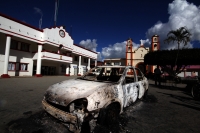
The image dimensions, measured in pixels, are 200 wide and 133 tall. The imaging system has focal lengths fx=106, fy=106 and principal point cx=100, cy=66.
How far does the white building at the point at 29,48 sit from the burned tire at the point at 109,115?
49.2 feet

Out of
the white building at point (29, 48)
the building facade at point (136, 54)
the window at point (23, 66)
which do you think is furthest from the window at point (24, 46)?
the building facade at point (136, 54)

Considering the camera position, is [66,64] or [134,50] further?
[134,50]

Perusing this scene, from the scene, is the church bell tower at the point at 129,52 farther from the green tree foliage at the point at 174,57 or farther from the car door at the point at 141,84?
the car door at the point at 141,84

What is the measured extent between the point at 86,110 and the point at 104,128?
0.84 metres

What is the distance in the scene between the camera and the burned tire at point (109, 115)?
2145 millimetres

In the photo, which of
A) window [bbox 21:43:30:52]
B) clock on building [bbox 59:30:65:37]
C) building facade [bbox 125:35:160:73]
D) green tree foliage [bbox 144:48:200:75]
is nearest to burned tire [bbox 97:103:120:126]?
green tree foliage [bbox 144:48:200:75]

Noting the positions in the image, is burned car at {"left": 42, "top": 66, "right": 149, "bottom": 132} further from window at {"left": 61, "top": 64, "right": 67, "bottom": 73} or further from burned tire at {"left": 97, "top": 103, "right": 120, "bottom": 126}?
window at {"left": 61, "top": 64, "right": 67, "bottom": 73}

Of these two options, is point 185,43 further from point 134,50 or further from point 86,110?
point 86,110

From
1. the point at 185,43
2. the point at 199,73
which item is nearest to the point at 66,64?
the point at 185,43

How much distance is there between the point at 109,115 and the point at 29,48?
18.5 m

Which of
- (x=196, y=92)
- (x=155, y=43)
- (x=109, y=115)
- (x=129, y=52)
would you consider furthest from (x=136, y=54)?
(x=109, y=115)

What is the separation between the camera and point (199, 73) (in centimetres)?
2997

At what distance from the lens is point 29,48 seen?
54.4ft

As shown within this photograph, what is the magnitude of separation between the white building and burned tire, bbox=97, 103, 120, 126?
49.2ft
